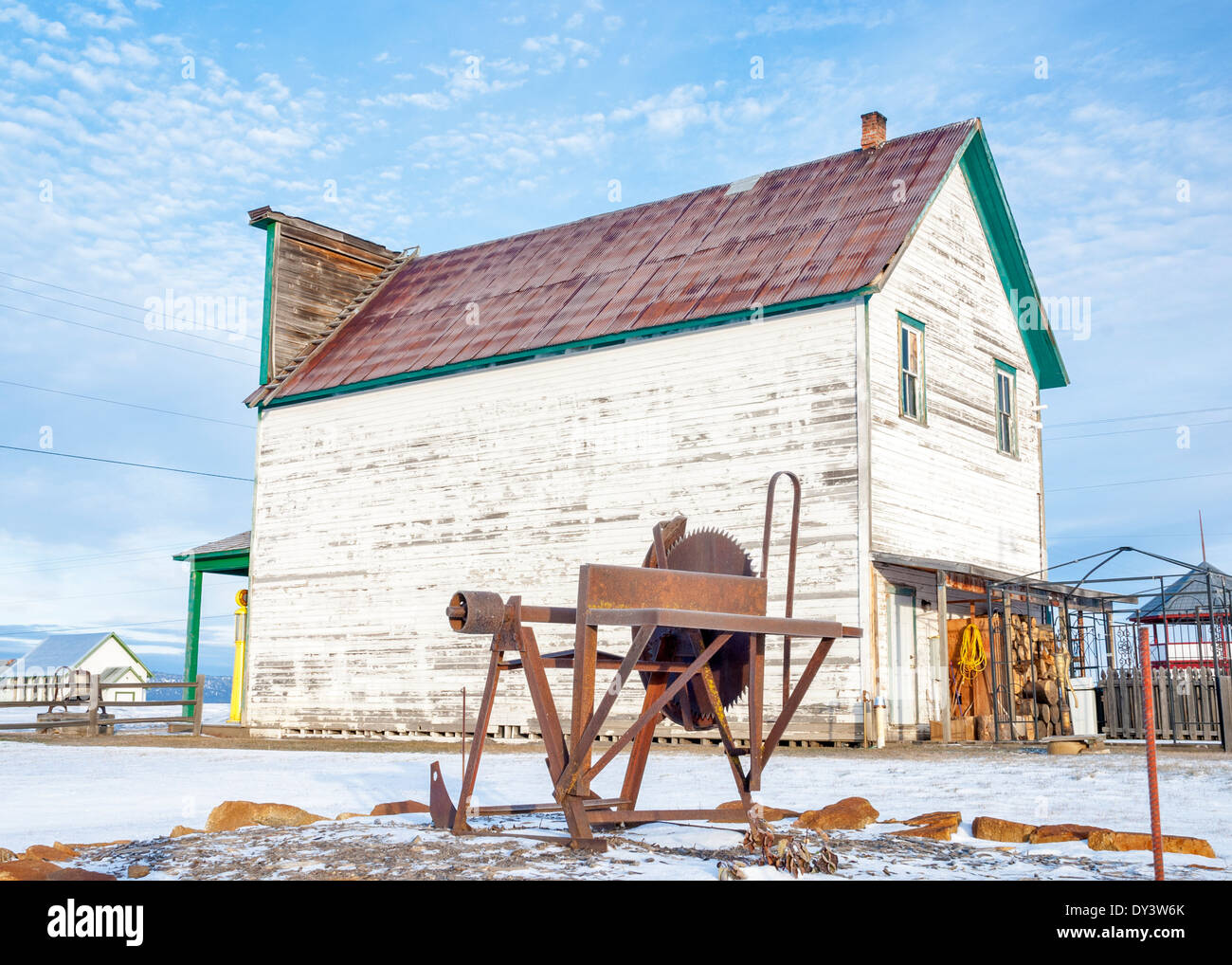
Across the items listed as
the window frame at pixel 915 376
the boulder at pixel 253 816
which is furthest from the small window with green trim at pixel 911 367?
the boulder at pixel 253 816

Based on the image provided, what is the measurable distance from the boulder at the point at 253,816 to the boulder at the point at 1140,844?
5.46m

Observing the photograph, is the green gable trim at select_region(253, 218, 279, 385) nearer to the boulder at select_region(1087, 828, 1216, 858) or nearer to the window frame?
the window frame

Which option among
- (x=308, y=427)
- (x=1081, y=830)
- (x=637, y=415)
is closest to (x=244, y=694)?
(x=308, y=427)

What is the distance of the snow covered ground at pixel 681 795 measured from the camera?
7219 millimetres

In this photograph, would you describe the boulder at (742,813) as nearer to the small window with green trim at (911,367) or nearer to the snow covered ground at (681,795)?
the snow covered ground at (681,795)

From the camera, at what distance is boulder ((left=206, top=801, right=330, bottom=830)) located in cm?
895

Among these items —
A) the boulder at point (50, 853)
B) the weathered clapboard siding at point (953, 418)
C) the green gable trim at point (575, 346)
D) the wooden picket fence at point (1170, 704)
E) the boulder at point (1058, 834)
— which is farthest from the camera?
the weathered clapboard siding at point (953, 418)

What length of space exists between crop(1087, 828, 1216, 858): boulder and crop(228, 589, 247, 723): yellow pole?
2104 cm

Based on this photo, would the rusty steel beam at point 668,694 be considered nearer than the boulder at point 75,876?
No

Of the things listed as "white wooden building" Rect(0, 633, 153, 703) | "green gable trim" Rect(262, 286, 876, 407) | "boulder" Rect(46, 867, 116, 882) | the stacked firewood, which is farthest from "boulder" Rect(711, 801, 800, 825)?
"white wooden building" Rect(0, 633, 153, 703)

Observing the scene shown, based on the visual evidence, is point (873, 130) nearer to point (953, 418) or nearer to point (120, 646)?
point (953, 418)

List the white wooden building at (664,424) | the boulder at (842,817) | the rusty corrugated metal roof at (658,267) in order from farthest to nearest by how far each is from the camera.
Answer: the rusty corrugated metal roof at (658,267), the white wooden building at (664,424), the boulder at (842,817)

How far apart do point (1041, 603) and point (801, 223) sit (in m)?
8.29
